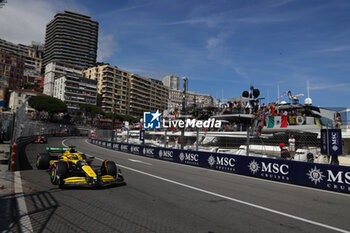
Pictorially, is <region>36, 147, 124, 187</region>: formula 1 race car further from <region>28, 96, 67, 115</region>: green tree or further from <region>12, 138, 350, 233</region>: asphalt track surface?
<region>28, 96, 67, 115</region>: green tree

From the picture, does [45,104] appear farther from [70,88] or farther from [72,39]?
[72,39]

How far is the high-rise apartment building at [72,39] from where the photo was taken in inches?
5827

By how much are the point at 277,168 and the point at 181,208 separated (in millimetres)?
6085

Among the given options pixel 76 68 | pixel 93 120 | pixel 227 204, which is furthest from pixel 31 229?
pixel 76 68

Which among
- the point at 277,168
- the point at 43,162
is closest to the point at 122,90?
the point at 43,162

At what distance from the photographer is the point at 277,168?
10.4 meters

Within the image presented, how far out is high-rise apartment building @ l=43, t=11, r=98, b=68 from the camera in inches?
5827

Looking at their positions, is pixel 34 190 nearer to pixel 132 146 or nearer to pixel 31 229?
pixel 31 229

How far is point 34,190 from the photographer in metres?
7.09

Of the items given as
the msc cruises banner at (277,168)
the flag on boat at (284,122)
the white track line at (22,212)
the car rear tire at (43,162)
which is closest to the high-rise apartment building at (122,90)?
the flag on boat at (284,122)

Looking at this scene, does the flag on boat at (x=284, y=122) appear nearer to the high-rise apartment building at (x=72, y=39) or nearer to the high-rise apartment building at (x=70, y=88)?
the high-rise apartment building at (x=70, y=88)

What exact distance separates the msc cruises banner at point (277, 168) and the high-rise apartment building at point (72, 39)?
478ft

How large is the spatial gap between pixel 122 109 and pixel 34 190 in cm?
11046

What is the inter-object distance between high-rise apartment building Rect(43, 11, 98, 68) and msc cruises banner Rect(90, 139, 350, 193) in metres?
146
